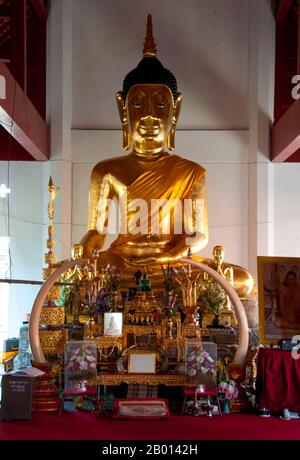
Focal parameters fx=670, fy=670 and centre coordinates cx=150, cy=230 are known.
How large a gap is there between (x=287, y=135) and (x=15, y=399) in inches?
152

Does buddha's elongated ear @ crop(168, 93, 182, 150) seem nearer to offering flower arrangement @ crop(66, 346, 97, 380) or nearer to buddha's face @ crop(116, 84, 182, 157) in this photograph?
buddha's face @ crop(116, 84, 182, 157)

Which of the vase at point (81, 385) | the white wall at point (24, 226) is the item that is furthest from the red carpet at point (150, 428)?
the white wall at point (24, 226)

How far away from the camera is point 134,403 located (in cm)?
396

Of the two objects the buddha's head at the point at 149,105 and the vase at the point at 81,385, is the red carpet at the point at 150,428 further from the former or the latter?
the buddha's head at the point at 149,105

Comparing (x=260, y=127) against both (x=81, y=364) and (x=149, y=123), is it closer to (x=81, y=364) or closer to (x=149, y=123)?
(x=149, y=123)

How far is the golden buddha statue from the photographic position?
20.5ft

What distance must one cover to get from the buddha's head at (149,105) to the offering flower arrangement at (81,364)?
286cm

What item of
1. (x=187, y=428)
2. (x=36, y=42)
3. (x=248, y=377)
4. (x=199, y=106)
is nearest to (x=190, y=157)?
(x=199, y=106)

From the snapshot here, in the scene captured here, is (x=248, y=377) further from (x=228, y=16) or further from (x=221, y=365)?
(x=228, y=16)

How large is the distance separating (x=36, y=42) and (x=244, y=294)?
12.8 feet

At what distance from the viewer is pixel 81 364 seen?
405cm

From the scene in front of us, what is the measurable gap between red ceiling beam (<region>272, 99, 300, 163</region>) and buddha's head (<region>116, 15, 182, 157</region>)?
1062 millimetres

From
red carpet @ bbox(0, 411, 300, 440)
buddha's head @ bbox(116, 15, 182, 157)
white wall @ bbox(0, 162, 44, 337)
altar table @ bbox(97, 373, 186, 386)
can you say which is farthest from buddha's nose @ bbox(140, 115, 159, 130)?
red carpet @ bbox(0, 411, 300, 440)

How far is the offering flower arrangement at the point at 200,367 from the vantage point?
13.2ft
